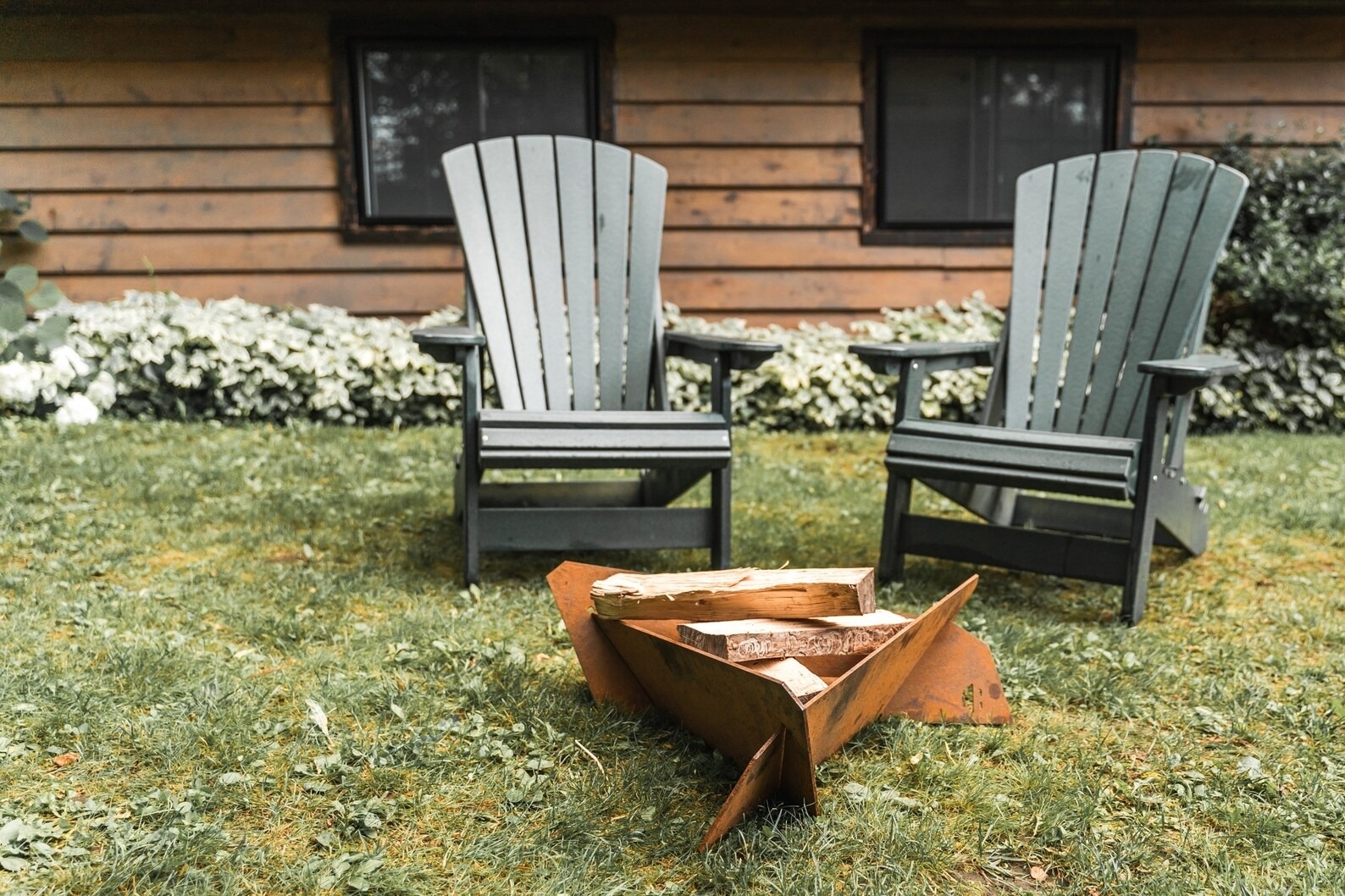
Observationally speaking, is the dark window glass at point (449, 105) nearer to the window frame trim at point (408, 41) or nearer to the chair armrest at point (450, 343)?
the window frame trim at point (408, 41)

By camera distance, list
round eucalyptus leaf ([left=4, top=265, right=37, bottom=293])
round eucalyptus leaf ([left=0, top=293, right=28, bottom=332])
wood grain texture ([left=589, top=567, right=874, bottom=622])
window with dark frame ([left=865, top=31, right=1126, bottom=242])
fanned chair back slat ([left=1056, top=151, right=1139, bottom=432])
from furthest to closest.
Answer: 1. window with dark frame ([left=865, top=31, right=1126, bottom=242])
2. round eucalyptus leaf ([left=4, top=265, right=37, bottom=293])
3. round eucalyptus leaf ([left=0, top=293, right=28, bottom=332])
4. fanned chair back slat ([left=1056, top=151, right=1139, bottom=432])
5. wood grain texture ([left=589, top=567, right=874, bottom=622])

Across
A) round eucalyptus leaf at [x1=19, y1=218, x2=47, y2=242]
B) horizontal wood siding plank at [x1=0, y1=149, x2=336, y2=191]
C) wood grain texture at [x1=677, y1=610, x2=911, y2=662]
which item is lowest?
wood grain texture at [x1=677, y1=610, x2=911, y2=662]

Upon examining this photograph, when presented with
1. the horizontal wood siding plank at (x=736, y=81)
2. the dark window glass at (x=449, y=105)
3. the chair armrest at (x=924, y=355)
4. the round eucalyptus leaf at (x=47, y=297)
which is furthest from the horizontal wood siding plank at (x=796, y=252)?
the round eucalyptus leaf at (x=47, y=297)

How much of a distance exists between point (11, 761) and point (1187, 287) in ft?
9.12

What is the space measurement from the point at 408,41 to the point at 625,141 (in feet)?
3.89

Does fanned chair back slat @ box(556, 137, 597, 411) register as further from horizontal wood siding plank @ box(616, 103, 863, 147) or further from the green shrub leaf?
the green shrub leaf

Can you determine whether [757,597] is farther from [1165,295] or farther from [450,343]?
[1165,295]

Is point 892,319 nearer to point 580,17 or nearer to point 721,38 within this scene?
point 721,38

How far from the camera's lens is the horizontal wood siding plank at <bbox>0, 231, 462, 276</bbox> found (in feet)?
17.3

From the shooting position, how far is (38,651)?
2.09 metres

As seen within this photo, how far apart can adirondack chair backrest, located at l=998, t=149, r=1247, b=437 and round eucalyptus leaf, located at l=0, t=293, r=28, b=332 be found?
4468 mm

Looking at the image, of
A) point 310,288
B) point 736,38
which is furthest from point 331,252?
point 736,38

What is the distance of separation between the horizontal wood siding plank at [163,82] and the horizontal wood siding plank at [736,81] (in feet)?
5.07

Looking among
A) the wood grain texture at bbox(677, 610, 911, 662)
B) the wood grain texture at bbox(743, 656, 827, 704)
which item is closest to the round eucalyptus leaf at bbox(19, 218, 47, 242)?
the wood grain texture at bbox(677, 610, 911, 662)
